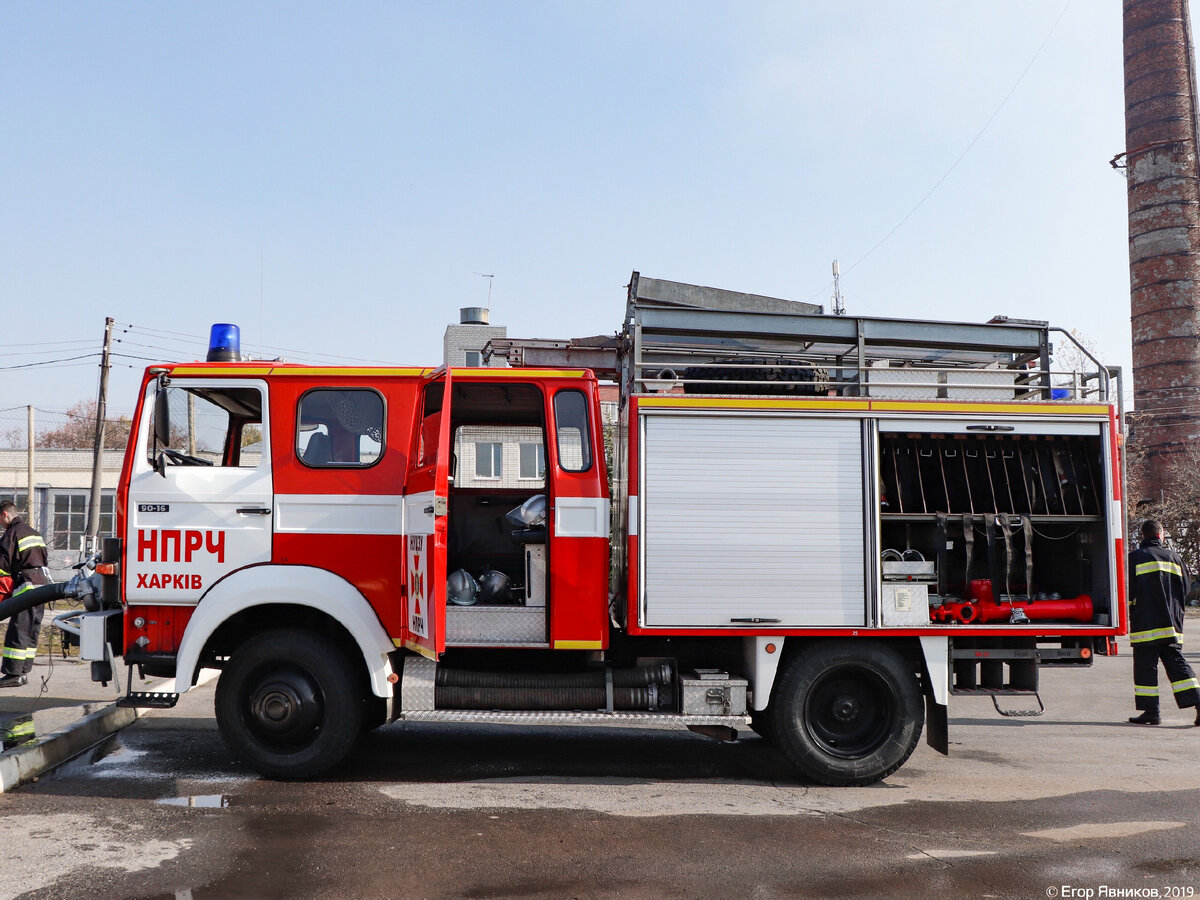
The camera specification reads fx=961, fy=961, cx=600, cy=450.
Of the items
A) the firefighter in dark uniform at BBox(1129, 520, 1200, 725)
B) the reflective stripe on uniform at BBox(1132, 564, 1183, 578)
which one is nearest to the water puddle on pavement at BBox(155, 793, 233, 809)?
the firefighter in dark uniform at BBox(1129, 520, 1200, 725)

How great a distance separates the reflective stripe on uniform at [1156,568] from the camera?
8.84 meters

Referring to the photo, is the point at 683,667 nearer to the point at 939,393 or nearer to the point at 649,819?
the point at 649,819

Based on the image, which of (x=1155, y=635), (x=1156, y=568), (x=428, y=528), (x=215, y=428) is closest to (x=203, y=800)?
(x=428, y=528)

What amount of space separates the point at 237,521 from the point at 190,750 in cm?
204

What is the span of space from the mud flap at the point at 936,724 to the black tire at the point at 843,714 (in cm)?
10

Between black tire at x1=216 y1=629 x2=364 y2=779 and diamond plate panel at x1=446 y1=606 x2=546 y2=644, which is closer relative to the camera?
black tire at x1=216 y1=629 x2=364 y2=779

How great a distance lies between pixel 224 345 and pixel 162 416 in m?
0.94

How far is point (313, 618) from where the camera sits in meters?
6.41

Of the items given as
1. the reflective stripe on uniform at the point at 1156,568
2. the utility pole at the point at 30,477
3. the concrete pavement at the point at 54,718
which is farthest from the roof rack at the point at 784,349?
the utility pole at the point at 30,477

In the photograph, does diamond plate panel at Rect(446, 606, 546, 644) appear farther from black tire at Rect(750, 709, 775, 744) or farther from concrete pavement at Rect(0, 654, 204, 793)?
concrete pavement at Rect(0, 654, 204, 793)

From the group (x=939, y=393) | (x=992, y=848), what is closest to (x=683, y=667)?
(x=992, y=848)

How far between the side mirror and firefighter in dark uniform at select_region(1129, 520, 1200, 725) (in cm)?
809

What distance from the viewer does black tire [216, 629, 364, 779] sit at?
20.0ft

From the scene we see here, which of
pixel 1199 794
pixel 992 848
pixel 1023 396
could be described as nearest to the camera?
pixel 992 848
